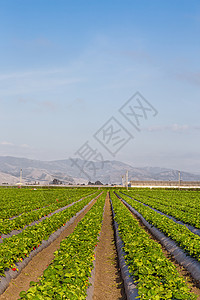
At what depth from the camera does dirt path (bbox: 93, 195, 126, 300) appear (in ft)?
29.6

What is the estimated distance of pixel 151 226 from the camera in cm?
1802

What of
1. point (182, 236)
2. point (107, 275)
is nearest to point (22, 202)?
point (182, 236)

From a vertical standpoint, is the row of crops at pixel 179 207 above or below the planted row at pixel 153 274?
above

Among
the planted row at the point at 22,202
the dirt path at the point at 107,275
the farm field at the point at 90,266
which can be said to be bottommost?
the dirt path at the point at 107,275

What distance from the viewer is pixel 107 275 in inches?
424

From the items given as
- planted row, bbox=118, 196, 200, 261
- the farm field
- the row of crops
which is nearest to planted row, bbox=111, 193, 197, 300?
the farm field

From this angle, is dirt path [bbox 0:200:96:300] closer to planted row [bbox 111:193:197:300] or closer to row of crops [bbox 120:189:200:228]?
planted row [bbox 111:193:197:300]

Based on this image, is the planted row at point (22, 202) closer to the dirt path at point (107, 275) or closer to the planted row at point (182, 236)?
the dirt path at point (107, 275)

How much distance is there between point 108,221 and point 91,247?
40.9 ft

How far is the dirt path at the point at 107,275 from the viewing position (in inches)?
356

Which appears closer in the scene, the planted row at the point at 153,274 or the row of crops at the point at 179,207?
the planted row at the point at 153,274

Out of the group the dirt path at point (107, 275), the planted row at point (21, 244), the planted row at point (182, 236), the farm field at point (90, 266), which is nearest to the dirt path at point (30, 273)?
the farm field at point (90, 266)

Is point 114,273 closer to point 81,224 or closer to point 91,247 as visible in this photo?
point 91,247

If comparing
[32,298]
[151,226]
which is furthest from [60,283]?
[151,226]
